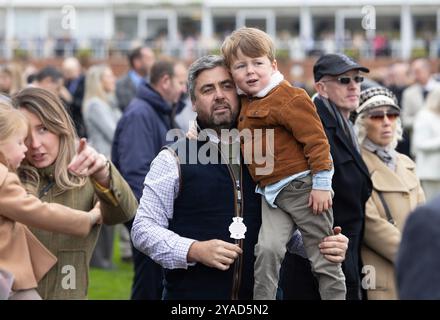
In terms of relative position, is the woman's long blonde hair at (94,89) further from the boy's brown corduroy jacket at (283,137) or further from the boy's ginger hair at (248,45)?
the boy's brown corduroy jacket at (283,137)

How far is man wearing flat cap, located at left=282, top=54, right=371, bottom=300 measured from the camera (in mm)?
5480

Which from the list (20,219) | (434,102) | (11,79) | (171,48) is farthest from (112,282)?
(171,48)

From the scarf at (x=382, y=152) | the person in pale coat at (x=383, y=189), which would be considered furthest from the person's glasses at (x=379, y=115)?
the scarf at (x=382, y=152)

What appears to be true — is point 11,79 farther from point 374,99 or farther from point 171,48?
point 171,48

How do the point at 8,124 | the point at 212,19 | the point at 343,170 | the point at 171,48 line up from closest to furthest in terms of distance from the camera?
the point at 8,124 < the point at 343,170 < the point at 171,48 < the point at 212,19

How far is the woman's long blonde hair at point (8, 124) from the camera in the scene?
15.2ft

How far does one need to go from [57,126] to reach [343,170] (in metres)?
1.60

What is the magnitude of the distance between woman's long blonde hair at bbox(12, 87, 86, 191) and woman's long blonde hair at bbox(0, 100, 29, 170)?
1.17ft

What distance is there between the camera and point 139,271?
7.53 meters

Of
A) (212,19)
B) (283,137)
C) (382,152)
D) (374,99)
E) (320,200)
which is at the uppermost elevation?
(212,19)

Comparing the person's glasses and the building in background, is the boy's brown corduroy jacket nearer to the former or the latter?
the person's glasses

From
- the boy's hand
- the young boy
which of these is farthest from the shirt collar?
the boy's hand

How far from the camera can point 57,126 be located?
16.7ft

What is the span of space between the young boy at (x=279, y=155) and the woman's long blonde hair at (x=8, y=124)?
105 centimetres
